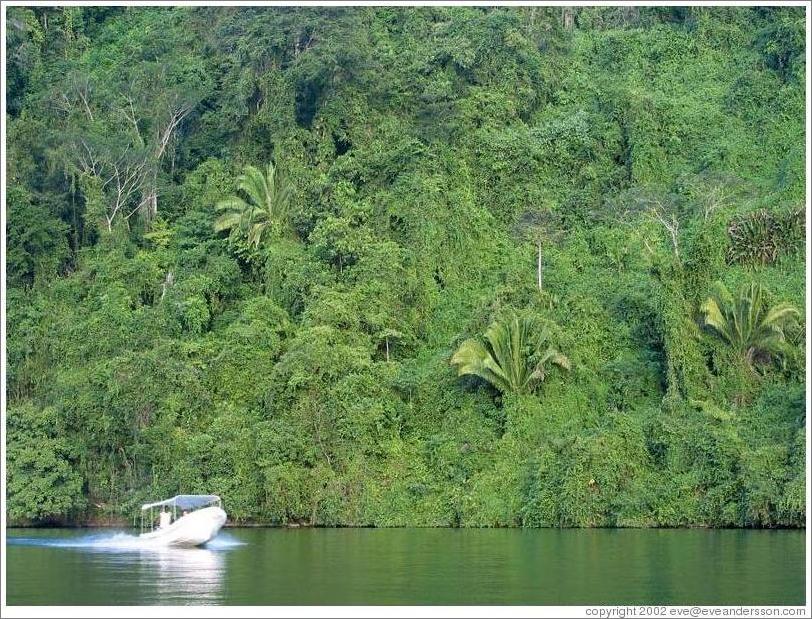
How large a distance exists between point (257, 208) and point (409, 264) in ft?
16.0

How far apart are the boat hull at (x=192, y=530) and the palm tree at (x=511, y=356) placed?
354 inches

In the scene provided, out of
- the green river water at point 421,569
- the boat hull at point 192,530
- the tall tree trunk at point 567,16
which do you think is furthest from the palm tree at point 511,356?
the tall tree trunk at point 567,16

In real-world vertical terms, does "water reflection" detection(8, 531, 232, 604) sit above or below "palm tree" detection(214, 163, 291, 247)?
below

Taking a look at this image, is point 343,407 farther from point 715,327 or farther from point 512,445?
point 715,327

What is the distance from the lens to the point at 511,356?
3562 centimetres

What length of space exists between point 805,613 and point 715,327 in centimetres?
1782

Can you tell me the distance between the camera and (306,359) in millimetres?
35375

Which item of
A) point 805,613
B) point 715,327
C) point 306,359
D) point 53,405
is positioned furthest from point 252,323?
point 805,613

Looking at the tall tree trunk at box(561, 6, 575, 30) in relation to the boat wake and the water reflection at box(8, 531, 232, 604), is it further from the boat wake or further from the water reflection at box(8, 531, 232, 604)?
the water reflection at box(8, 531, 232, 604)

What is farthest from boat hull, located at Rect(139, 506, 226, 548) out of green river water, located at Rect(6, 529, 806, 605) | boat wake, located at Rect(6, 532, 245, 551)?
green river water, located at Rect(6, 529, 806, 605)

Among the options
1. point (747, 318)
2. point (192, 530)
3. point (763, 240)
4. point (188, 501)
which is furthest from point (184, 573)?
point (763, 240)

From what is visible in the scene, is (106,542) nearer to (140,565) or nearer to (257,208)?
(140,565)

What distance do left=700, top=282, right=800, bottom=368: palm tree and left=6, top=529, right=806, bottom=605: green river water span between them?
6.25 m

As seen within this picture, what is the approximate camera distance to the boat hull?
92.5ft
